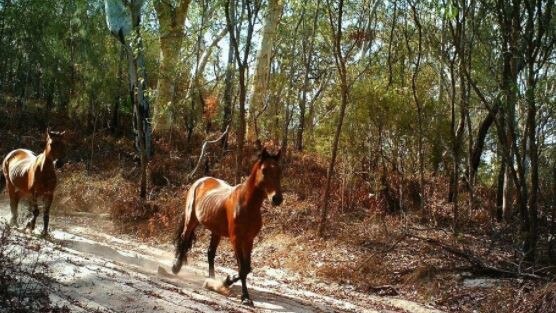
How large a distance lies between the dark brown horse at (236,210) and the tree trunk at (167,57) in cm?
1136

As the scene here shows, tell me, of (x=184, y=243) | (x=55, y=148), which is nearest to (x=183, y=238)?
(x=184, y=243)

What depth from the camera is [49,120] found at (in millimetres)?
26766

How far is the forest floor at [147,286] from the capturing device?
6156mm

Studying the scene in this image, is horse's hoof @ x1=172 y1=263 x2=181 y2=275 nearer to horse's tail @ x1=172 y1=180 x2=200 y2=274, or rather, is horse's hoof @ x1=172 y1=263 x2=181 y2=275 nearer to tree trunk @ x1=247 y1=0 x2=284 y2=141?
horse's tail @ x1=172 y1=180 x2=200 y2=274

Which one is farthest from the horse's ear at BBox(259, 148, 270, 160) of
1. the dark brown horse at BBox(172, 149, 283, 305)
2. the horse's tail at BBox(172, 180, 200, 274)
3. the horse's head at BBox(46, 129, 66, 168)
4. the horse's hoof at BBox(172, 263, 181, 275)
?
the horse's head at BBox(46, 129, 66, 168)

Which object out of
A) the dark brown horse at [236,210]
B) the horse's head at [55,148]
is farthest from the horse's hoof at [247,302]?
the horse's head at [55,148]

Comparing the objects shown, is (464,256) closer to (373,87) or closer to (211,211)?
(211,211)

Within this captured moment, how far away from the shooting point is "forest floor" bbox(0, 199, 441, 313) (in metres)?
6.16

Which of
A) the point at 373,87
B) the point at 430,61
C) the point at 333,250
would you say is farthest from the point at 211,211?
the point at 430,61

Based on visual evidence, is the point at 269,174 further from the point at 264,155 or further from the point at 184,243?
the point at 184,243

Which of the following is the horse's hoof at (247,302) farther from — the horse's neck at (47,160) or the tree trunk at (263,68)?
the tree trunk at (263,68)

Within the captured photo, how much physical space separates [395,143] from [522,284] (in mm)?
7194

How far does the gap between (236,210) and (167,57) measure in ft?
51.9

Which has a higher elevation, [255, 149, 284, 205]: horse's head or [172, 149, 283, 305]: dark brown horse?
[255, 149, 284, 205]: horse's head
